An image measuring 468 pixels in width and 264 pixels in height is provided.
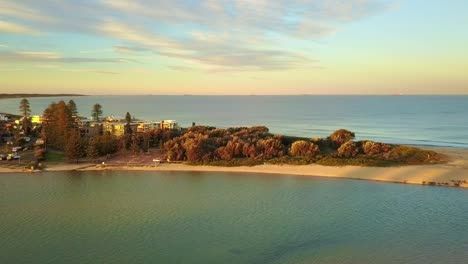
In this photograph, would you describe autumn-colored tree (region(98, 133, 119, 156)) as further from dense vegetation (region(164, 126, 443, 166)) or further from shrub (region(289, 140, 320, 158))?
shrub (region(289, 140, 320, 158))

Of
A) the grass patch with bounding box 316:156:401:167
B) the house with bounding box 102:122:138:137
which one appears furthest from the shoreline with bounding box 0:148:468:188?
the house with bounding box 102:122:138:137

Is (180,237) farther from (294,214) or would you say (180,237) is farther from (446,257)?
(446,257)

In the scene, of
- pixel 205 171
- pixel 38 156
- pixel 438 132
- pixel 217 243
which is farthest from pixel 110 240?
pixel 438 132

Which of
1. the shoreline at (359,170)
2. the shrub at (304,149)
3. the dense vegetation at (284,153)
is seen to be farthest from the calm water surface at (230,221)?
the shrub at (304,149)

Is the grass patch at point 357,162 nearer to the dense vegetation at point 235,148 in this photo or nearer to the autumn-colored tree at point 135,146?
the dense vegetation at point 235,148

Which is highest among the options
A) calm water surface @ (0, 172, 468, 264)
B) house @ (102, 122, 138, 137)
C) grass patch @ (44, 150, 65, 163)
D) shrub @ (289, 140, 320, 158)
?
house @ (102, 122, 138, 137)

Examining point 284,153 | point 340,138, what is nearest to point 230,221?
point 284,153

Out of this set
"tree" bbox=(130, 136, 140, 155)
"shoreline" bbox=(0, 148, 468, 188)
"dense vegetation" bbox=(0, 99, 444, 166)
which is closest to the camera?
"shoreline" bbox=(0, 148, 468, 188)
